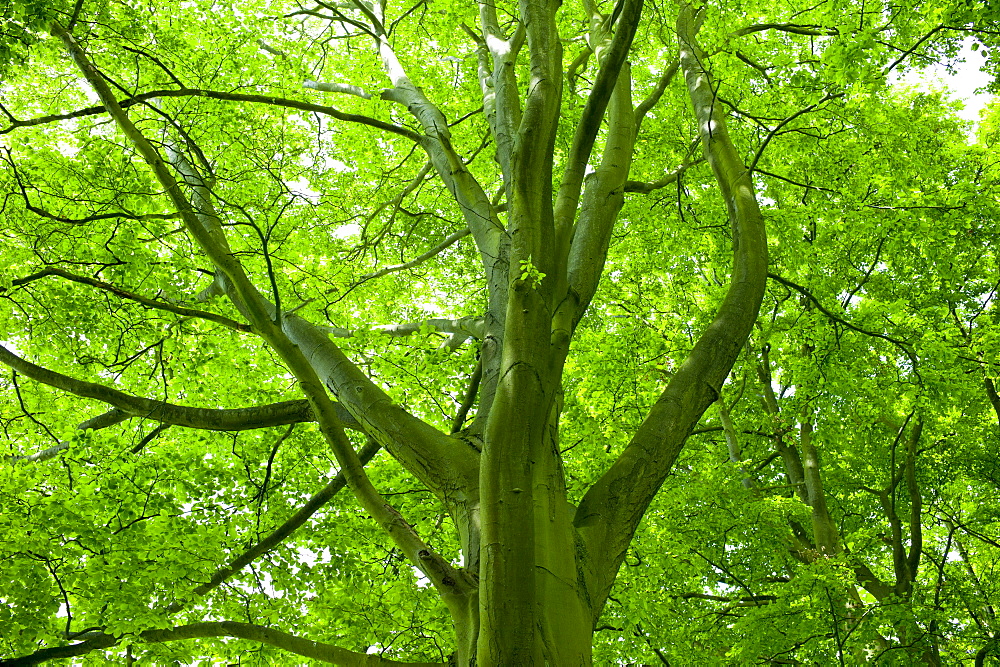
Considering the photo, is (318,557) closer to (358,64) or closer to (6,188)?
(6,188)

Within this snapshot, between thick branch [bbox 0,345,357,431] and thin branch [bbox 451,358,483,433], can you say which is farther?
thin branch [bbox 451,358,483,433]

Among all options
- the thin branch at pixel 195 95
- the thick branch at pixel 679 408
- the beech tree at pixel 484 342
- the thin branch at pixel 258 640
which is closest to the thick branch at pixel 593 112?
the beech tree at pixel 484 342

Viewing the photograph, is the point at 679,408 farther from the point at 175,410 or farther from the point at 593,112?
the point at 175,410

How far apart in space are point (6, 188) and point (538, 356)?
511 cm

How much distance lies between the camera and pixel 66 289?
695 cm

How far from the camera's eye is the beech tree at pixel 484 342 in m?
4.28

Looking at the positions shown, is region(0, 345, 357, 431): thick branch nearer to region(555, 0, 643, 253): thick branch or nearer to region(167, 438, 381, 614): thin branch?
region(167, 438, 381, 614): thin branch

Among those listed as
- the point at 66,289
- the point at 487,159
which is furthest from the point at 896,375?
the point at 66,289

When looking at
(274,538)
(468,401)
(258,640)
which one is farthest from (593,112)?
(258,640)

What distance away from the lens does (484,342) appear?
514cm

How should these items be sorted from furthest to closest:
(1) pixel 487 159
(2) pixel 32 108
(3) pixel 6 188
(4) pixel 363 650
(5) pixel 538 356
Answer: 1. (1) pixel 487 159
2. (2) pixel 32 108
3. (4) pixel 363 650
4. (3) pixel 6 188
5. (5) pixel 538 356

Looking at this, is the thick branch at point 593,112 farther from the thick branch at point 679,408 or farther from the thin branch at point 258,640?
the thin branch at point 258,640

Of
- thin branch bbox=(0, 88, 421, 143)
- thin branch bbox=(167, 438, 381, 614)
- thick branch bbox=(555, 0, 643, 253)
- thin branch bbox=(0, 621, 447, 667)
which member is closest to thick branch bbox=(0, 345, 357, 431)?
thin branch bbox=(167, 438, 381, 614)

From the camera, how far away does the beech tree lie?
4.28 meters
